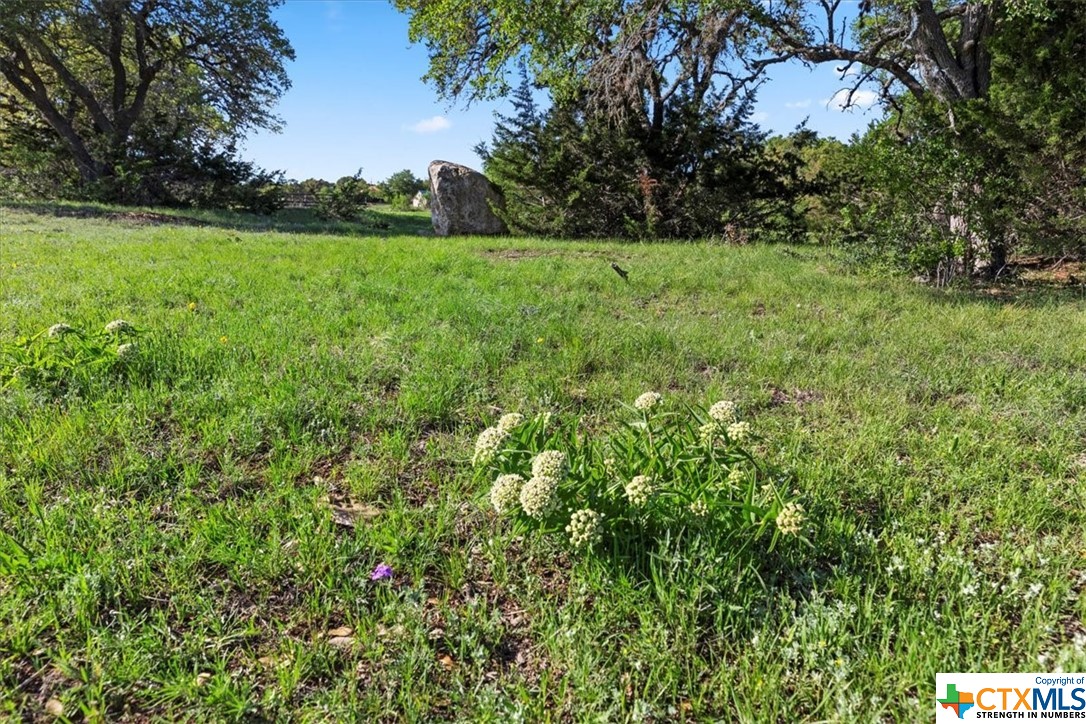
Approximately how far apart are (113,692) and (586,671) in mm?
1254

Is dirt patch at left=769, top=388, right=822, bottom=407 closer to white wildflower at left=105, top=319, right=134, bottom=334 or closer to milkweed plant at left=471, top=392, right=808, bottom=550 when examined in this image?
milkweed plant at left=471, top=392, right=808, bottom=550

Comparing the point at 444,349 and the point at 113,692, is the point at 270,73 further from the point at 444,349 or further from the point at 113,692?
the point at 113,692

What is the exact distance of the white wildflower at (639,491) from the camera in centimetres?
183

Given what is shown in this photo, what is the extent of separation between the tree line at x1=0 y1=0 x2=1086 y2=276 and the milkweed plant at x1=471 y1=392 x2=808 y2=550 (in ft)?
19.4

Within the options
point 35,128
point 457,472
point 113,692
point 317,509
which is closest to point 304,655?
point 113,692

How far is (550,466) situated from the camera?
185 centimetres

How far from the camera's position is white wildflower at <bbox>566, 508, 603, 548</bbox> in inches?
69.6

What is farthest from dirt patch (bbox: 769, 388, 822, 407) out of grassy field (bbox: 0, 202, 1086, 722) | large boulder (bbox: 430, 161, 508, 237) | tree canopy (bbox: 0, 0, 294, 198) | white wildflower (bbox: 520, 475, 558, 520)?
tree canopy (bbox: 0, 0, 294, 198)

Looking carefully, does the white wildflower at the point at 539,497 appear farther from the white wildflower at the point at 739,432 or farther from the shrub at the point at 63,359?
the shrub at the point at 63,359

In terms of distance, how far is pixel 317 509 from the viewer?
7.27 ft

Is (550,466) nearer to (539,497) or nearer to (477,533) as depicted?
Answer: (539,497)

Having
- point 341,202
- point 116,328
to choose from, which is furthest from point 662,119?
point 116,328

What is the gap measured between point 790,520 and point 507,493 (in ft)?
2.95

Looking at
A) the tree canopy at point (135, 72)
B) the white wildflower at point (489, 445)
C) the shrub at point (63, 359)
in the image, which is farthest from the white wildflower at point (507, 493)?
the tree canopy at point (135, 72)
